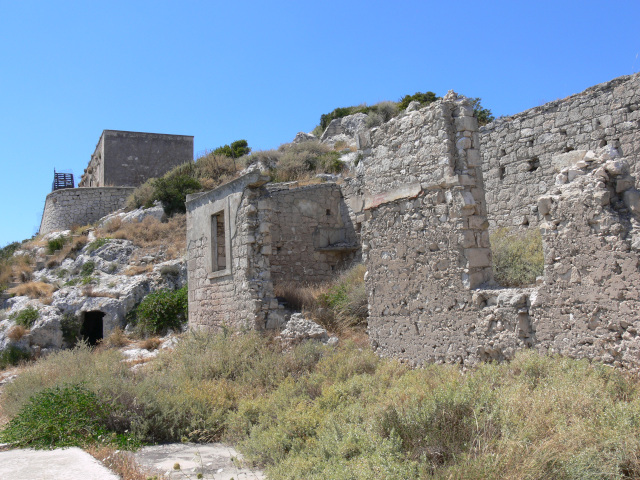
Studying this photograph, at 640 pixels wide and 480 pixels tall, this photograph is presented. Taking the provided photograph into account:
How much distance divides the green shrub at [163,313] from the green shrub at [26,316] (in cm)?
294

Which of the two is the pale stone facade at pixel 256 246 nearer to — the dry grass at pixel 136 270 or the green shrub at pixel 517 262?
the green shrub at pixel 517 262

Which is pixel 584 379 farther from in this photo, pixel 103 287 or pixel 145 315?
pixel 103 287

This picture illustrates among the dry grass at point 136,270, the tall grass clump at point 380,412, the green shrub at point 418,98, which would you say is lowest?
the tall grass clump at point 380,412

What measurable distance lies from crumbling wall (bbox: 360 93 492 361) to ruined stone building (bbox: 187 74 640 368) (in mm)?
19

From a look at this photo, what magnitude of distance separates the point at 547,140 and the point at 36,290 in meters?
15.7

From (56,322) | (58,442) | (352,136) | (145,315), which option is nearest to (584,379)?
(58,442)

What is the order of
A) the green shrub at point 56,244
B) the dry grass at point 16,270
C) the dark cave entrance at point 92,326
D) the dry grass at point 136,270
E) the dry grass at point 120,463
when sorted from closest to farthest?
the dry grass at point 120,463 → the dark cave entrance at point 92,326 → the dry grass at point 136,270 → the dry grass at point 16,270 → the green shrub at point 56,244

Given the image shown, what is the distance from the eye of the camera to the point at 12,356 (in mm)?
14164

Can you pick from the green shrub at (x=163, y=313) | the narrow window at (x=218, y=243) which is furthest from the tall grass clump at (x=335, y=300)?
the green shrub at (x=163, y=313)

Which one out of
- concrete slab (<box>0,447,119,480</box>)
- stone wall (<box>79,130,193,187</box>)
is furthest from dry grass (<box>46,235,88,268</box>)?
concrete slab (<box>0,447,119,480</box>)

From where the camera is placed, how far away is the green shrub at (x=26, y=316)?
1505 centimetres

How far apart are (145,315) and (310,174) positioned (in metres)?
9.07

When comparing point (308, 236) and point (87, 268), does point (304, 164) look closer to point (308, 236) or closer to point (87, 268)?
point (308, 236)

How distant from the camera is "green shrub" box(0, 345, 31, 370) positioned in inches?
552
